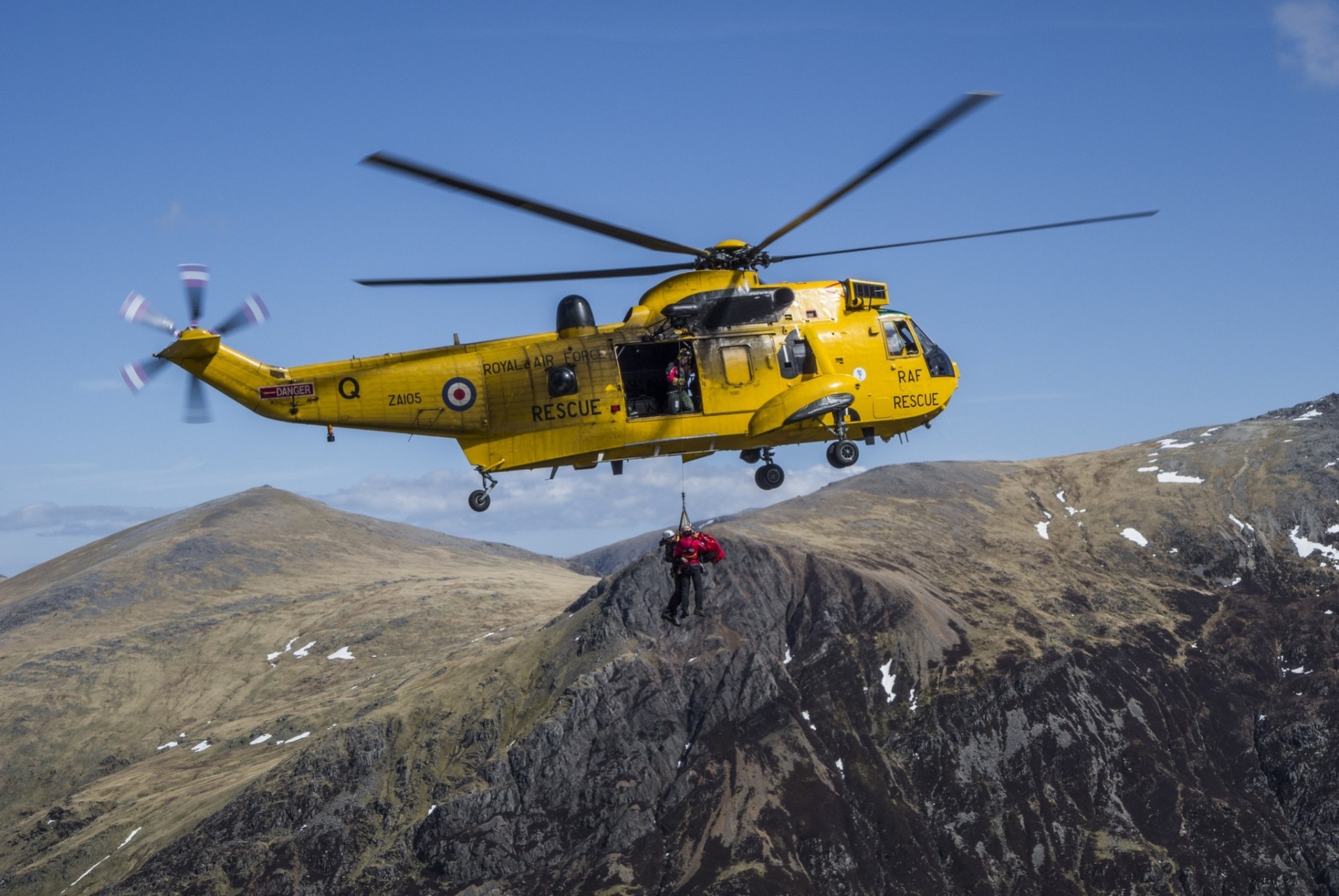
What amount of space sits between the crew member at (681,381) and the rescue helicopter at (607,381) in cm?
5

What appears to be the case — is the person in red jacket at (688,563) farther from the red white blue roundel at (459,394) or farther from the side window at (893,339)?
the side window at (893,339)

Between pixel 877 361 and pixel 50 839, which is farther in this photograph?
pixel 50 839

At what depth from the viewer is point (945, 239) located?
125ft

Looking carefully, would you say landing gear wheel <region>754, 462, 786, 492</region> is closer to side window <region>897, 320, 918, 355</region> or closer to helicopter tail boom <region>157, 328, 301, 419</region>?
side window <region>897, 320, 918, 355</region>

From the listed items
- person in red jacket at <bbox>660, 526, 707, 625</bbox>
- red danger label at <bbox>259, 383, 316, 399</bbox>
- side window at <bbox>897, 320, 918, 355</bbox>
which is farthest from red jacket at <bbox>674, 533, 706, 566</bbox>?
red danger label at <bbox>259, 383, 316, 399</bbox>

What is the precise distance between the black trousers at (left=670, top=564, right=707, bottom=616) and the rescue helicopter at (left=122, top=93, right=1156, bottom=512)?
12.8 ft

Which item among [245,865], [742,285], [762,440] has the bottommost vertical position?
[245,865]

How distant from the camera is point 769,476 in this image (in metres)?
43.9

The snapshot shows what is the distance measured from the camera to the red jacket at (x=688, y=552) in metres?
A: 43.6

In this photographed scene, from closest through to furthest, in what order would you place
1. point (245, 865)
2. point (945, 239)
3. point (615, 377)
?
point (945, 239) → point (615, 377) → point (245, 865)

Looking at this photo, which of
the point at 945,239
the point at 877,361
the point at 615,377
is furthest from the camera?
the point at 877,361

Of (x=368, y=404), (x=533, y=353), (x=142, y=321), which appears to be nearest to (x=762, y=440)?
(x=533, y=353)

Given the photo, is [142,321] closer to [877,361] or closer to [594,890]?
[877,361]

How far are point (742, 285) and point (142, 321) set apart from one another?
20.3 m
